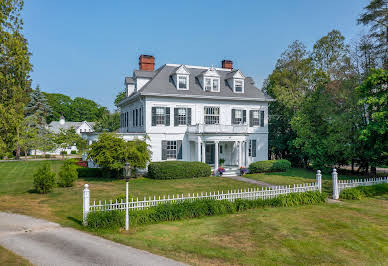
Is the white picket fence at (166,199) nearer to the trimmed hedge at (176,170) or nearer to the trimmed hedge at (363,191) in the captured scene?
the trimmed hedge at (363,191)

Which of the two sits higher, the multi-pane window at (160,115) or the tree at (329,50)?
the tree at (329,50)

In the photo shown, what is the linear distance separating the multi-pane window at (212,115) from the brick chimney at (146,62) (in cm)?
815

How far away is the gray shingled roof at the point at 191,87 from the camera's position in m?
26.1

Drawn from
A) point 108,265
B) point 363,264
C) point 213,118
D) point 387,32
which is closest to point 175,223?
point 108,265

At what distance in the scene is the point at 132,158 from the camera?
21812 millimetres

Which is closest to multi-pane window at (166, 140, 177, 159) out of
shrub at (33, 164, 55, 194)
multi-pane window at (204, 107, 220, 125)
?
multi-pane window at (204, 107, 220, 125)

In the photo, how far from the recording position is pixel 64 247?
28.0 ft

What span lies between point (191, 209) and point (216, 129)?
1441cm

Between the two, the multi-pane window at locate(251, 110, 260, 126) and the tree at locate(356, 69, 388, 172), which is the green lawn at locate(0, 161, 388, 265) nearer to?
the tree at locate(356, 69, 388, 172)

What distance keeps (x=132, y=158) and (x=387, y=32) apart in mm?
23192

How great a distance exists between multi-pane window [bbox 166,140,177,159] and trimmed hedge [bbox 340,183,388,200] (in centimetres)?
1421

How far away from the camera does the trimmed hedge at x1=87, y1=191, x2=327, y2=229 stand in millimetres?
10492

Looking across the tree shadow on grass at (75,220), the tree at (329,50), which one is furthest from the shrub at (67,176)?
the tree at (329,50)

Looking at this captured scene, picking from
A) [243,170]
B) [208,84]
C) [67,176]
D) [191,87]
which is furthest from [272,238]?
[208,84]
